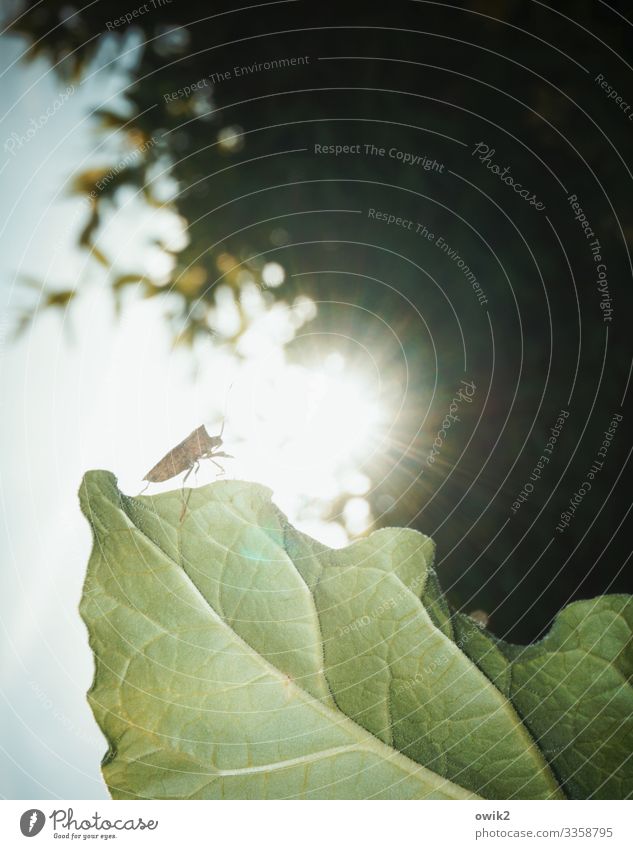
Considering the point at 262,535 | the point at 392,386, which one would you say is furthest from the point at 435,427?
the point at 262,535

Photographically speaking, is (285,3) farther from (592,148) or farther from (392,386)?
(392,386)
